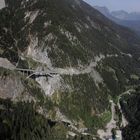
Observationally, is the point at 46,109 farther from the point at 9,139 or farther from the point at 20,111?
the point at 9,139

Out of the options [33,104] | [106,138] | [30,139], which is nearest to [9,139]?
[30,139]

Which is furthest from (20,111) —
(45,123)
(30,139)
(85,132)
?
(85,132)

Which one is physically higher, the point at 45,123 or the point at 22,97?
the point at 22,97

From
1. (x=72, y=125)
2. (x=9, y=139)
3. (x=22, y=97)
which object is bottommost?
(x=9, y=139)

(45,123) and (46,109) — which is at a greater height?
(46,109)

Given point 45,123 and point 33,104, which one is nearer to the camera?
point 45,123

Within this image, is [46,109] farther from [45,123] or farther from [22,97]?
[45,123]

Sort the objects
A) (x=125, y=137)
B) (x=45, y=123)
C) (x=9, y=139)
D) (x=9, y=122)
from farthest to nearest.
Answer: (x=125, y=137)
(x=45, y=123)
(x=9, y=122)
(x=9, y=139)

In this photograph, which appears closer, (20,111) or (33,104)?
(20,111)

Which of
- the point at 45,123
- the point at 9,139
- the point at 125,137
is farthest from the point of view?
the point at 125,137
